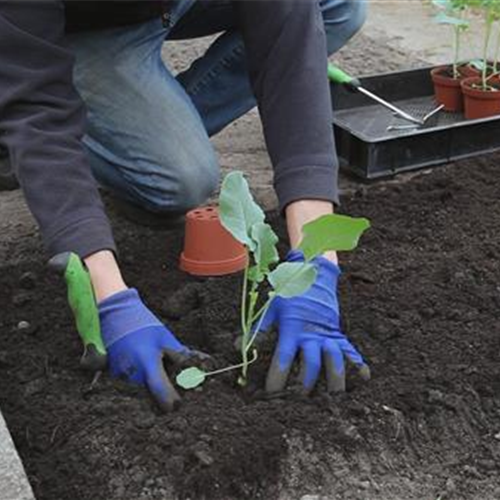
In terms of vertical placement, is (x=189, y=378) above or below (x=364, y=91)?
above

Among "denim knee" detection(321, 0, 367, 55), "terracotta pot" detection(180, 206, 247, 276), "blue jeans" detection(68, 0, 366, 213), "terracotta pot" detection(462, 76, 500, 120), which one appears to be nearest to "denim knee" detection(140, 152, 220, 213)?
"blue jeans" detection(68, 0, 366, 213)

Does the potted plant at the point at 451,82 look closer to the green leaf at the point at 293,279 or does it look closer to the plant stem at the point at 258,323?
the plant stem at the point at 258,323

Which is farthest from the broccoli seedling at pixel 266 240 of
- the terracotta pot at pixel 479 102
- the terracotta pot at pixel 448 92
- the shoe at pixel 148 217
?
the terracotta pot at pixel 448 92

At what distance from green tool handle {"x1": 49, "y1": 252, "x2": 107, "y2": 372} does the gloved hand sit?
23mm

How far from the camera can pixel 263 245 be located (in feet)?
5.64

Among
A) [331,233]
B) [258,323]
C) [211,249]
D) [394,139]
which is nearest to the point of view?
[331,233]

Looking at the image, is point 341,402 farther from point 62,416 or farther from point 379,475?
point 62,416

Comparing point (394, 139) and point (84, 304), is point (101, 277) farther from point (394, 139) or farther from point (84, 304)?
point (394, 139)

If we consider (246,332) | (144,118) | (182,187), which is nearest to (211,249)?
(182,187)

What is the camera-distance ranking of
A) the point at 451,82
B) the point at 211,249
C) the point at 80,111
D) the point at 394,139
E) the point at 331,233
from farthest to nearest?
the point at 451,82
the point at 394,139
the point at 211,249
the point at 80,111
the point at 331,233

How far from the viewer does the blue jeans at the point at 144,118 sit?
242 cm

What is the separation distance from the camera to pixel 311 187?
197cm

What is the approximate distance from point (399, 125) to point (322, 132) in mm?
1163

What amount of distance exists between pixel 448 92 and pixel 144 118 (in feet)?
3.87
